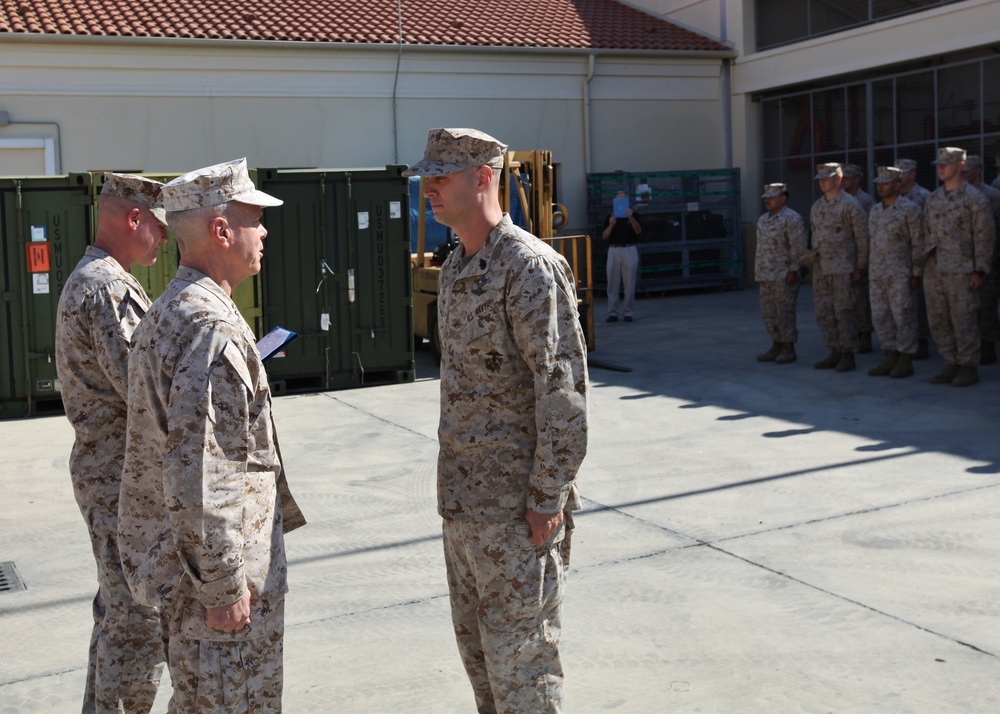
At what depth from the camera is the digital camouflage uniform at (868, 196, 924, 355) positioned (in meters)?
10.9

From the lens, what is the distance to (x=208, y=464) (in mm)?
2662

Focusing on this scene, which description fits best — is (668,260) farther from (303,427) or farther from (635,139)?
(303,427)

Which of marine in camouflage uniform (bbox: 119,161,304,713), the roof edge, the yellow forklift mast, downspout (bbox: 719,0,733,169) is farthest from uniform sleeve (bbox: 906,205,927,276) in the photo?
downspout (bbox: 719,0,733,169)

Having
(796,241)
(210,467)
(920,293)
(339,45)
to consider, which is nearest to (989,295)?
(920,293)

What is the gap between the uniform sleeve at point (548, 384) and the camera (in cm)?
310

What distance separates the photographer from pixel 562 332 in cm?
317

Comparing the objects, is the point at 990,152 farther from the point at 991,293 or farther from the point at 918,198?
the point at 991,293

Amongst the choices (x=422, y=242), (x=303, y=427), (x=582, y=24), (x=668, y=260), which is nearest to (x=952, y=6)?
(x=668, y=260)

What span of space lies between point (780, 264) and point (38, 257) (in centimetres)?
732

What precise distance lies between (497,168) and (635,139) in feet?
63.9

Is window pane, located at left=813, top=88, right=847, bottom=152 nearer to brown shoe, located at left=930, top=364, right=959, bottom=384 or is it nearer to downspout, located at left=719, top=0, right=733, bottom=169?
downspout, located at left=719, top=0, right=733, bottom=169

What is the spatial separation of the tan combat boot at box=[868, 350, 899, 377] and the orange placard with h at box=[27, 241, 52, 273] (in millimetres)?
7742

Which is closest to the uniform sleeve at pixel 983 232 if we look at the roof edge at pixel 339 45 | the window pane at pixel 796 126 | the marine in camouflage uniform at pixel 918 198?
the marine in camouflage uniform at pixel 918 198

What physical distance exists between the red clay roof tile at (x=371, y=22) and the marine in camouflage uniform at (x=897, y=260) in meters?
11.2
